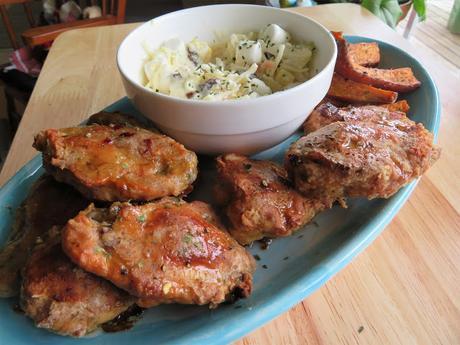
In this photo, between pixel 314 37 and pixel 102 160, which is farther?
pixel 314 37

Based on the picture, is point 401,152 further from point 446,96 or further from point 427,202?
point 446,96

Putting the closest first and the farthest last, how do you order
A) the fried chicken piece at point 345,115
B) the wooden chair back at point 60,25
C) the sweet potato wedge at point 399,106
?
the fried chicken piece at point 345,115 < the sweet potato wedge at point 399,106 < the wooden chair back at point 60,25

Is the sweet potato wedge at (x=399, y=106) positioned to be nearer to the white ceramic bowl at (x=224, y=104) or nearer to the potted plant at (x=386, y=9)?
the white ceramic bowl at (x=224, y=104)

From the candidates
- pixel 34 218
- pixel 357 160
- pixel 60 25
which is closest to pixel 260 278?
pixel 357 160

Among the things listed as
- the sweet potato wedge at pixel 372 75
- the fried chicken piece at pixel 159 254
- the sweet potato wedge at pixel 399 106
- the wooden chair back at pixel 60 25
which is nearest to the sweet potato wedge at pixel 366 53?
the sweet potato wedge at pixel 372 75

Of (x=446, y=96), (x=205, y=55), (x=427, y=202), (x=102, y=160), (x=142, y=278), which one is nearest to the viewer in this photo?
(x=142, y=278)

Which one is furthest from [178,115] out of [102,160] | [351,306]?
[351,306]
